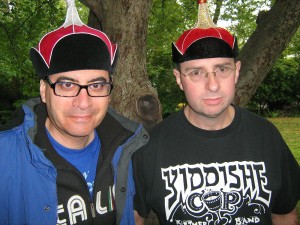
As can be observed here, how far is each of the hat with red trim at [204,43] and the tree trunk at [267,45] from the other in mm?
913

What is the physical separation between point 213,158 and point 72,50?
1220 mm

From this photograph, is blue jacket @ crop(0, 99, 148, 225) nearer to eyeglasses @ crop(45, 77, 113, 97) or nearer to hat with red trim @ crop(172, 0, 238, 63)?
eyeglasses @ crop(45, 77, 113, 97)

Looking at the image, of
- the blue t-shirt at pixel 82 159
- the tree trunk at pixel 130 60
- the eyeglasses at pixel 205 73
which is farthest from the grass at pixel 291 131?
the blue t-shirt at pixel 82 159

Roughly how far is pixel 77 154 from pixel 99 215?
46 centimetres

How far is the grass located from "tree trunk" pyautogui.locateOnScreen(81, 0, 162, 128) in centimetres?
547

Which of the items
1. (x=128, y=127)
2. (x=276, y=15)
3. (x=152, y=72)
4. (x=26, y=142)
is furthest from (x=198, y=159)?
(x=152, y=72)

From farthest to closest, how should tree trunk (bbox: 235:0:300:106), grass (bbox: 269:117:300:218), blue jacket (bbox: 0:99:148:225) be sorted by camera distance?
grass (bbox: 269:117:300:218) → tree trunk (bbox: 235:0:300:106) → blue jacket (bbox: 0:99:148:225)

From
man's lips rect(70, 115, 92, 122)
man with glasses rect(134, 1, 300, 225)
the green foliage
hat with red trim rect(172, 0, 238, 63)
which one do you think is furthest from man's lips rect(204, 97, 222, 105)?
the green foliage

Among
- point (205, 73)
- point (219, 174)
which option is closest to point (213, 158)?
point (219, 174)

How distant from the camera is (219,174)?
2.27 m

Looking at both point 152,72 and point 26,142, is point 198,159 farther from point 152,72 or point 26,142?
point 152,72

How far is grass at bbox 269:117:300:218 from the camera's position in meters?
8.02

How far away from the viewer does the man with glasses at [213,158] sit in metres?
2.26

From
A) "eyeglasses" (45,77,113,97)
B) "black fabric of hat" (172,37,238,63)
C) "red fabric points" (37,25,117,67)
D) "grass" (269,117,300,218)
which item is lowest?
"grass" (269,117,300,218)
